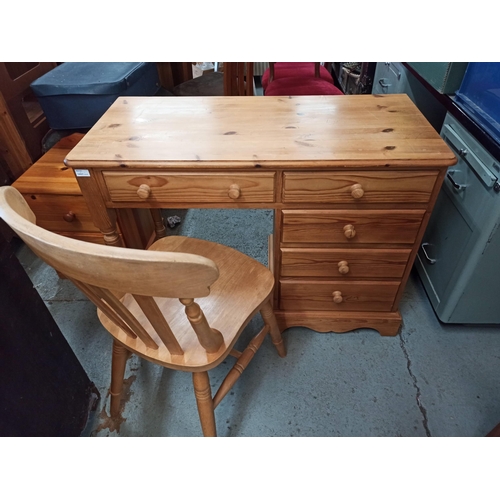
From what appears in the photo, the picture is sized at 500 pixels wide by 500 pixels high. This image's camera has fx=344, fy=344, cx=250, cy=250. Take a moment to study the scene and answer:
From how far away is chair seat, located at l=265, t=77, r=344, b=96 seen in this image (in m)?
2.06

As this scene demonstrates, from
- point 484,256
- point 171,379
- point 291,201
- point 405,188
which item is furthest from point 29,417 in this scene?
point 484,256

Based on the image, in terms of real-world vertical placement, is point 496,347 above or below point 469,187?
below

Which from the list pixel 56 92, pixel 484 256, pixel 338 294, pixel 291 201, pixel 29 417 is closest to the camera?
pixel 29 417

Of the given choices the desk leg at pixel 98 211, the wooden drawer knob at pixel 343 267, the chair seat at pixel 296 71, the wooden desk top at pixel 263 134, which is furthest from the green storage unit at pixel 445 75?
the desk leg at pixel 98 211

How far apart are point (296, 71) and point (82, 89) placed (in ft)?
4.64

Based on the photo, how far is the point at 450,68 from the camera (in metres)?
1.20

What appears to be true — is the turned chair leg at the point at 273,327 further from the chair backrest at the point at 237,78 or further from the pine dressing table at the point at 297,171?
the chair backrest at the point at 237,78

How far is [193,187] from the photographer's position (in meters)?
0.99

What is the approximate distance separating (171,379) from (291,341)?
19.7 inches

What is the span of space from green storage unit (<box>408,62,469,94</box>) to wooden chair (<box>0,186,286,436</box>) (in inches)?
37.8

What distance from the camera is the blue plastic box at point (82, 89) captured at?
4.99 ft

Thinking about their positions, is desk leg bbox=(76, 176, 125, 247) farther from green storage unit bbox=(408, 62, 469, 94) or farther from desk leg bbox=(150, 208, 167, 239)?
green storage unit bbox=(408, 62, 469, 94)

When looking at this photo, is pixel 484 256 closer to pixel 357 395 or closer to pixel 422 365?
pixel 422 365

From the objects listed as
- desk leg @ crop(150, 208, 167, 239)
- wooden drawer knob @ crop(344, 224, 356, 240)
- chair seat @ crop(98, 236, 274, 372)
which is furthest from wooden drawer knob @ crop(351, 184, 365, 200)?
desk leg @ crop(150, 208, 167, 239)
